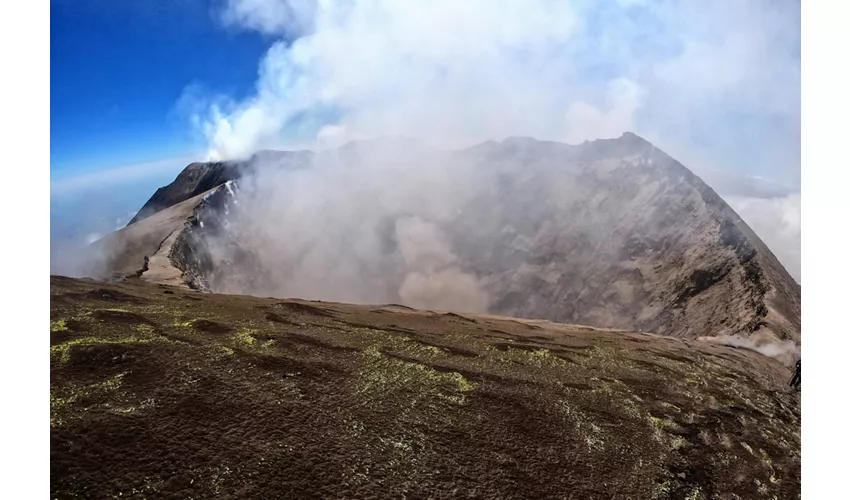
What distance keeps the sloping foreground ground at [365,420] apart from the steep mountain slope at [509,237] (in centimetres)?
4908

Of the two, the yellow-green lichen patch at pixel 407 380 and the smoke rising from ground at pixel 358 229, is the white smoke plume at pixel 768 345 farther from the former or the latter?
the smoke rising from ground at pixel 358 229

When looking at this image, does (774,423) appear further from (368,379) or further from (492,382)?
(368,379)

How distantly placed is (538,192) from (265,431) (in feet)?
381

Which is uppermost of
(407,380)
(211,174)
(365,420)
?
(211,174)

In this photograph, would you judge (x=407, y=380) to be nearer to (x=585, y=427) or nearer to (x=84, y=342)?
(x=585, y=427)

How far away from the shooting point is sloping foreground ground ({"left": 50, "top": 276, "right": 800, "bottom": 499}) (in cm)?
1145

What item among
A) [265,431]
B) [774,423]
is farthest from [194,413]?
[774,423]

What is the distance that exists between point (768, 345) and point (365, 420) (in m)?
47.3

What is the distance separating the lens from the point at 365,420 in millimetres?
14664

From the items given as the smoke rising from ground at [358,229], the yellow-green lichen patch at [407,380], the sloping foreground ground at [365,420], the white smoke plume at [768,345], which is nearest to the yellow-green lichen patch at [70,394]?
the sloping foreground ground at [365,420]

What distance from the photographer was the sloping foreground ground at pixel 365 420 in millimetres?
11453

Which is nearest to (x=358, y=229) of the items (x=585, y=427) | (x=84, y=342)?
(x=84, y=342)

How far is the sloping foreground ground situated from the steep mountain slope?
49076 millimetres

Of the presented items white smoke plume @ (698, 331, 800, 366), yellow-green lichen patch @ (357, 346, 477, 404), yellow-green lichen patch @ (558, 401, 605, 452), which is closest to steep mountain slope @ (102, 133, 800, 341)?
white smoke plume @ (698, 331, 800, 366)
